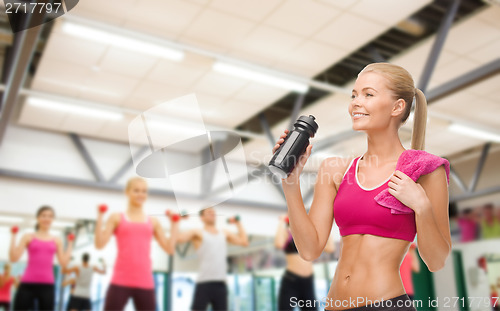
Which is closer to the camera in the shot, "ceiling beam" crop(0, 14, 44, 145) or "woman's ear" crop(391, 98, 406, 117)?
"woman's ear" crop(391, 98, 406, 117)

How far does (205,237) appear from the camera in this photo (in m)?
3.55

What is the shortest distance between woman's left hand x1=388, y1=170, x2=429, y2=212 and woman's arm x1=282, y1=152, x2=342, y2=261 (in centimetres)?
16

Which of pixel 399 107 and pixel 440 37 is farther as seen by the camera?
pixel 440 37

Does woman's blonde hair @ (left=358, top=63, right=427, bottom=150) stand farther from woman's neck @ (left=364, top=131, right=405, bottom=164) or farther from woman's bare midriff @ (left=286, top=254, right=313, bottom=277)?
woman's bare midriff @ (left=286, top=254, right=313, bottom=277)

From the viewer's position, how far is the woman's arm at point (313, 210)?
2.84 feet

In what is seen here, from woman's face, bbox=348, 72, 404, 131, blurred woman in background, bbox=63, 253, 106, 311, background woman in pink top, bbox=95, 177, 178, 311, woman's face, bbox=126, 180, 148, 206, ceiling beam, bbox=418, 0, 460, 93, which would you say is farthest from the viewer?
blurred woman in background, bbox=63, 253, 106, 311

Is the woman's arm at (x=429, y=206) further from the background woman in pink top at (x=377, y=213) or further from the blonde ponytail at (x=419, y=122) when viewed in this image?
the blonde ponytail at (x=419, y=122)

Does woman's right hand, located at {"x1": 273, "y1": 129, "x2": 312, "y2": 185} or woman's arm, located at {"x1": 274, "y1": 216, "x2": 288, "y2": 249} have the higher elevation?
woman's arm, located at {"x1": 274, "y1": 216, "x2": 288, "y2": 249}

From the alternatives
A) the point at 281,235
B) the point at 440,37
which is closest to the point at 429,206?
the point at 281,235

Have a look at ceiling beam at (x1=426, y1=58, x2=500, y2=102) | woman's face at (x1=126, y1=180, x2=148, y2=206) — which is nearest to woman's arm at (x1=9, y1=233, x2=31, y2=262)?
woman's face at (x1=126, y1=180, x2=148, y2=206)

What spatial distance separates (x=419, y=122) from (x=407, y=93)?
0.07 meters

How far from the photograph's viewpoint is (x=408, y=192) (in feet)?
2.44

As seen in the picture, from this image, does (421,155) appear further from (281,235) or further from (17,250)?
(17,250)

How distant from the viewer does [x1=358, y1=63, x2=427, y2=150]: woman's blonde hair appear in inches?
33.6
